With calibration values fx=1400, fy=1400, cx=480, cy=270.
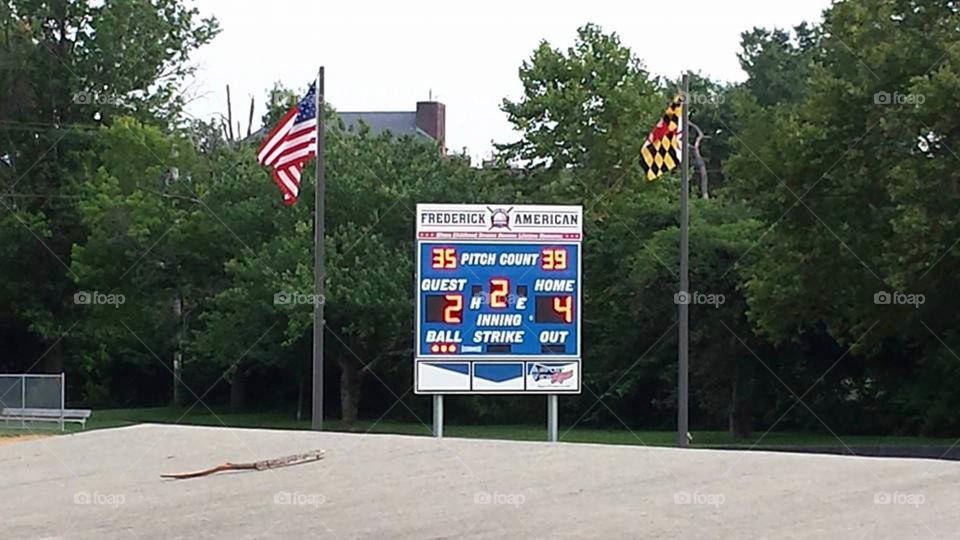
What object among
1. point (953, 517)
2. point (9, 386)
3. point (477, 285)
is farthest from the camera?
point (9, 386)

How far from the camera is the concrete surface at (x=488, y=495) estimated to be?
14148 mm

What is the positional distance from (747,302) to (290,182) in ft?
54.1

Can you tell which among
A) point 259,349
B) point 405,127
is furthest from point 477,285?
point 405,127

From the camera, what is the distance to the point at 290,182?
27266 mm

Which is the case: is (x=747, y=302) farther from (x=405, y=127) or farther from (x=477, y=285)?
(x=405, y=127)

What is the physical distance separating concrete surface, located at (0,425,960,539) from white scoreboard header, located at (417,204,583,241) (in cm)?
447
